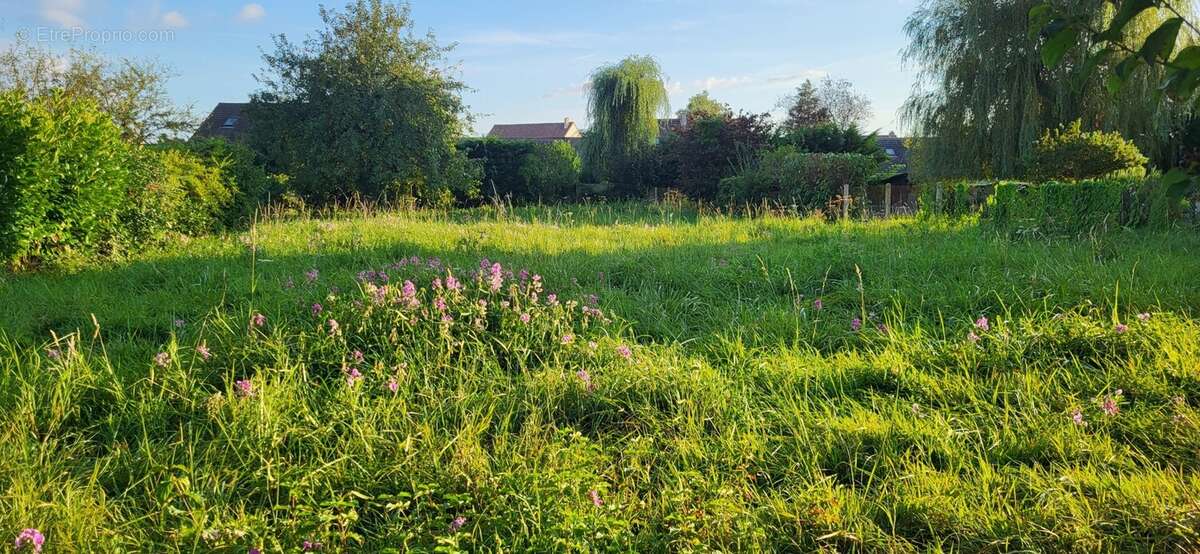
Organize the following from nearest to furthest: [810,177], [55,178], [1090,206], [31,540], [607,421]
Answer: [31,540] < [607,421] < [55,178] < [1090,206] < [810,177]

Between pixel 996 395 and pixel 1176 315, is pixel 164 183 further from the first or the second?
pixel 1176 315

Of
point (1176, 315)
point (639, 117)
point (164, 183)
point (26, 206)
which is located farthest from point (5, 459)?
point (639, 117)

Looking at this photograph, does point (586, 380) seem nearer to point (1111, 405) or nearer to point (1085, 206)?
point (1111, 405)

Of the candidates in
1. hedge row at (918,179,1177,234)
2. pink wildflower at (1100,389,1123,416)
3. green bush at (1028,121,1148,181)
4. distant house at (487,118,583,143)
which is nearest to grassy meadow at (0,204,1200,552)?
pink wildflower at (1100,389,1123,416)

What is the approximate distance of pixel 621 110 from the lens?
2497 centimetres

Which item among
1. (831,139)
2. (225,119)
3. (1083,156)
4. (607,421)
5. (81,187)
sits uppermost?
(225,119)

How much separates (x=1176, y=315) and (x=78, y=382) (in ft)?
17.8

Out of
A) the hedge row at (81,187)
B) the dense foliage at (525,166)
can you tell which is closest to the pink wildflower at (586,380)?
the hedge row at (81,187)

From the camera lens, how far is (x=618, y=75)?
2472 centimetres

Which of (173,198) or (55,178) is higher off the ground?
(55,178)

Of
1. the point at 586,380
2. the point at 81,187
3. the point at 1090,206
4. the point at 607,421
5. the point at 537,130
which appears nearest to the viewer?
the point at 607,421

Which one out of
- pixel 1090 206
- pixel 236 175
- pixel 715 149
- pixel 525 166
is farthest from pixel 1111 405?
pixel 525 166

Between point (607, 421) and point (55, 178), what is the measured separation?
6.07m

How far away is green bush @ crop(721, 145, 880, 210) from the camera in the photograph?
1478cm
